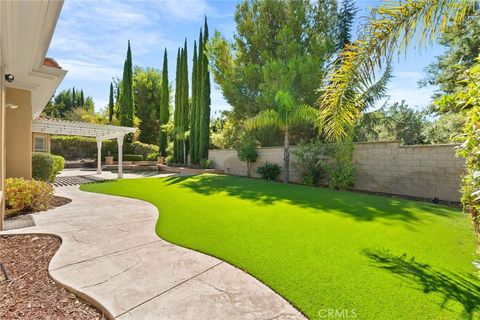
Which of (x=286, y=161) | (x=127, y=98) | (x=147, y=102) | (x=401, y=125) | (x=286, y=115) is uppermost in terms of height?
(x=147, y=102)

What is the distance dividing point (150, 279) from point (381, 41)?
15.8 ft

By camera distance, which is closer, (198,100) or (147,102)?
(198,100)

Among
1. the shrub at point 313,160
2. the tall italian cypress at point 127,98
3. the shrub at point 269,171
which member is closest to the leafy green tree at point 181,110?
the tall italian cypress at point 127,98

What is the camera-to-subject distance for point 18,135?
7723 millimetres

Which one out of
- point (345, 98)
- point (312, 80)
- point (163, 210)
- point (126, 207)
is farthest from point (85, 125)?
point (345, 98)

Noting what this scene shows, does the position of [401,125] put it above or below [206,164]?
above

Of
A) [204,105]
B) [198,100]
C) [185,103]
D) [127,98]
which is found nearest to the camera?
[204,105]

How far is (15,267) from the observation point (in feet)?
11.1

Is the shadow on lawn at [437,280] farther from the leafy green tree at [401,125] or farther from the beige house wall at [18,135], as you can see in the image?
the leafy green tree at [401,125]

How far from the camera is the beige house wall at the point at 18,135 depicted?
754 centimetres
